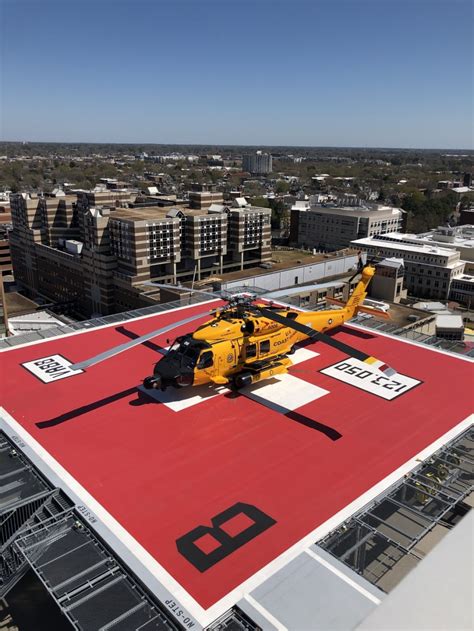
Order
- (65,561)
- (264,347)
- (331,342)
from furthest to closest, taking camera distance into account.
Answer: (264,347) < (331,342) < (65,561)

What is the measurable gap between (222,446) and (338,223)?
312 ft

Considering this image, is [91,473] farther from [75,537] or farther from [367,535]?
[367,535]

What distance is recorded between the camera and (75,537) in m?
17.1

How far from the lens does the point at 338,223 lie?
110000 mm

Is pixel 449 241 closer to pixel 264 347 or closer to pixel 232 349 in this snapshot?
pixel 264 347

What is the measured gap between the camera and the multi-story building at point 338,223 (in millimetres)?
107250

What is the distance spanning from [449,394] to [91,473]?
19407 millimetres

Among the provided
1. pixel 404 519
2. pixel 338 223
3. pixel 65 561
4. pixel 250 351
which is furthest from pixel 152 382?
pixel 338 223

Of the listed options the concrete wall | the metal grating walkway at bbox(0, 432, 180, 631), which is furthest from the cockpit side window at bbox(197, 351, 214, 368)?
the concrete wall

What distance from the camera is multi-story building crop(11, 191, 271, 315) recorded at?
2574 inches

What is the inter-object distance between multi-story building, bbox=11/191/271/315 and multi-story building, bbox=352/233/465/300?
24.9 metres

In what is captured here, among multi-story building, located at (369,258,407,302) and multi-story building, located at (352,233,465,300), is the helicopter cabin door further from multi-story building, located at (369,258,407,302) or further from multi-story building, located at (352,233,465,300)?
multi-story building, located at (352,233,465,300)

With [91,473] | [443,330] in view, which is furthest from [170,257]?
[91,473]

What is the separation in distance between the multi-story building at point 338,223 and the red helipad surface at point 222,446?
264 ft
